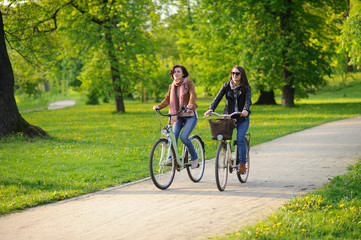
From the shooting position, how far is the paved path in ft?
16.4

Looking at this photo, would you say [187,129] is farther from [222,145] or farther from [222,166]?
[222,166]

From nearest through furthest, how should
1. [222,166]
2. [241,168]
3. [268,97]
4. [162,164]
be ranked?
[222,166], [162,164], [241,168], [268,97]

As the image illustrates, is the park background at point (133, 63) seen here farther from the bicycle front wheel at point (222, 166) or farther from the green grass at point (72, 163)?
the bicycle front wheel at point (222, 166)

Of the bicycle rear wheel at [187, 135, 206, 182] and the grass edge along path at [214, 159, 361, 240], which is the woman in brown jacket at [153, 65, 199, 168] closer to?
the bicycle rear wheel at [187, 135, 206, 182]

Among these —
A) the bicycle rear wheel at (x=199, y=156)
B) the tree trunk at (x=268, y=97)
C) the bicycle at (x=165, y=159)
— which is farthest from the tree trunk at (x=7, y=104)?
the tree trunk at (x=268, y=97)

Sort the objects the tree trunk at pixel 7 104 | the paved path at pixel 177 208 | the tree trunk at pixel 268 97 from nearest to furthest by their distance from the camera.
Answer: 1. the paved path at pixel 177 208
2. the tree trunk at pixel 7 104
3. the tree trunk at pixel 268 97

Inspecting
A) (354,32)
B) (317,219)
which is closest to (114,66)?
(354,32)

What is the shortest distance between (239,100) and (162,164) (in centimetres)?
165

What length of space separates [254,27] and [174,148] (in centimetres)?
2153

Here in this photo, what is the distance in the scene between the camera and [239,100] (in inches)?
277

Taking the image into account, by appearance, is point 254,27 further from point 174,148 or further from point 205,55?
point 174,148

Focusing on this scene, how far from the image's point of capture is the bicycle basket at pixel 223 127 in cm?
658

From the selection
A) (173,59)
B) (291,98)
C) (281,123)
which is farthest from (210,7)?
(173,59)

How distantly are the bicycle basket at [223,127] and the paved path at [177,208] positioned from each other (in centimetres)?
92
